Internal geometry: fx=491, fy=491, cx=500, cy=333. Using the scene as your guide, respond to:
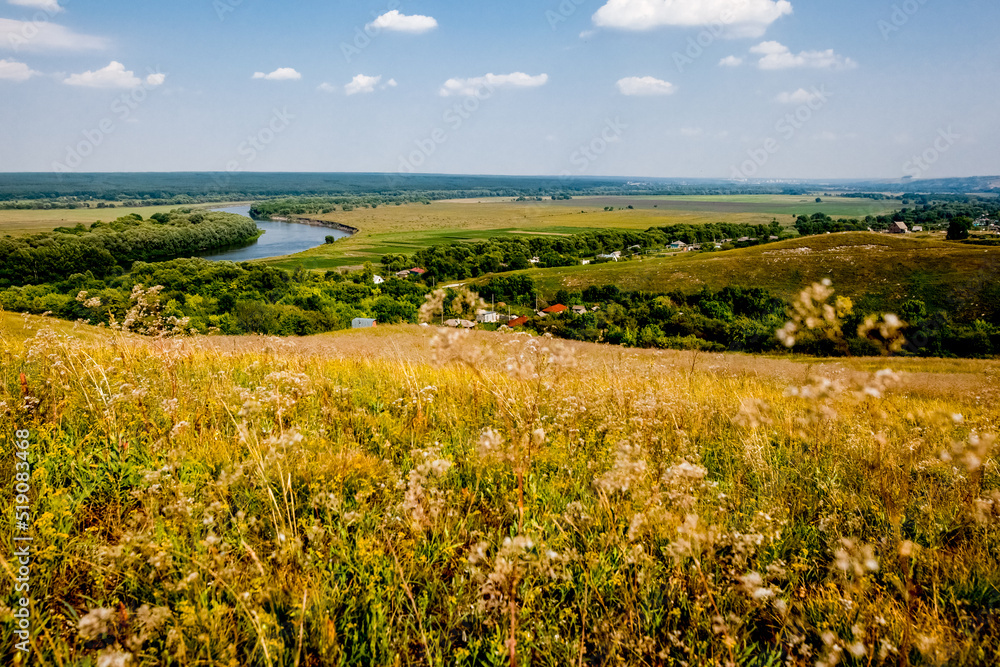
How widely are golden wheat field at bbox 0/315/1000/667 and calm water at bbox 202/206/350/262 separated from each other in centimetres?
10439

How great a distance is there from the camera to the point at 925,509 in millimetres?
2873

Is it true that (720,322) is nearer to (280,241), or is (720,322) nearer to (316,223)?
(280,241)

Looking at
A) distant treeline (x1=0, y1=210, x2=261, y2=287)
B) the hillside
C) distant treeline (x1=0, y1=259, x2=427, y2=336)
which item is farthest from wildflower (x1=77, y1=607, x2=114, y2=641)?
distant treeline (x1=0, y1=210, x2=261, y2=287)

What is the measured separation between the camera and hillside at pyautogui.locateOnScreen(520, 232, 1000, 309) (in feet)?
187

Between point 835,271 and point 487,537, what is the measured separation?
252 ft

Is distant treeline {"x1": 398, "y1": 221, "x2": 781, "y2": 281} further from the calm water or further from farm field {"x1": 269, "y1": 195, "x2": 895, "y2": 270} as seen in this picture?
the calm water

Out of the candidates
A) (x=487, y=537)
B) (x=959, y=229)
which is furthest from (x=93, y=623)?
(x=959, y=229)

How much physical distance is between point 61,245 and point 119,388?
105 metres

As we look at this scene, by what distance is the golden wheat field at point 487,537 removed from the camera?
2041mm

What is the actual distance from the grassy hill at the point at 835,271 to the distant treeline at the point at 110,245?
7438 centimetres

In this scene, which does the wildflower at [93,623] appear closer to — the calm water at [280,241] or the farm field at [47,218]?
the calm water at [280,241]

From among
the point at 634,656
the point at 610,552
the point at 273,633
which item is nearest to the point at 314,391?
the point at 273,633

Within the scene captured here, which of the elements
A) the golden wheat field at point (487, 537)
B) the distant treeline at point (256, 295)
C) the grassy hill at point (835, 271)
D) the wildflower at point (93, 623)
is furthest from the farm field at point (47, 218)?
the wildflower at point (93, 623)

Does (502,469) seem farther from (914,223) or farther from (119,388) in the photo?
(914,223)
